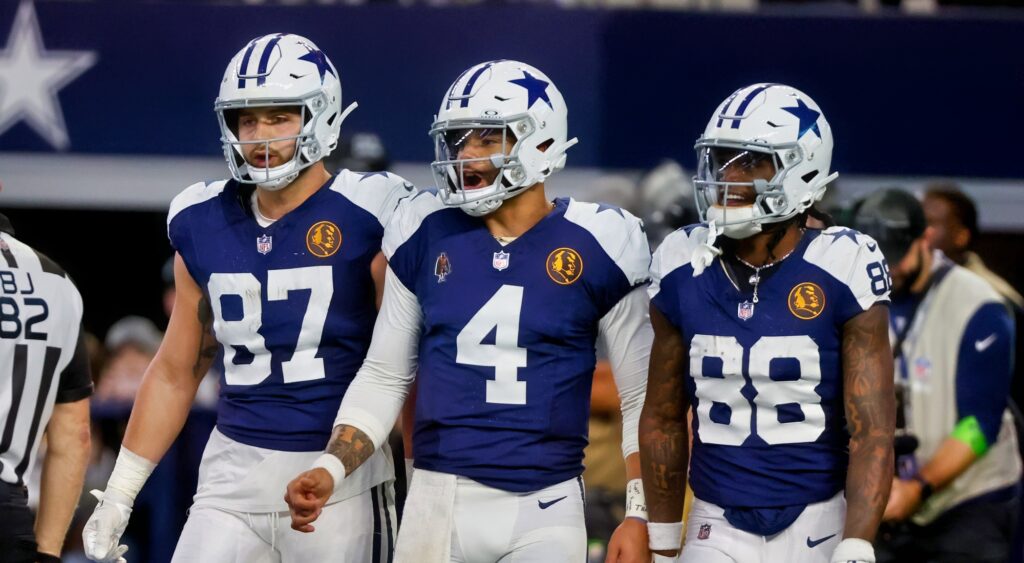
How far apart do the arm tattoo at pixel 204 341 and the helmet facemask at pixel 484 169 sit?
0.80 metres

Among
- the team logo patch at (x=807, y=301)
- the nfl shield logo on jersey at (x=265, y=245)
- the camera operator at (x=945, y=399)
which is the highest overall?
the nfl shield logo on jersey at (x=265, y=245)

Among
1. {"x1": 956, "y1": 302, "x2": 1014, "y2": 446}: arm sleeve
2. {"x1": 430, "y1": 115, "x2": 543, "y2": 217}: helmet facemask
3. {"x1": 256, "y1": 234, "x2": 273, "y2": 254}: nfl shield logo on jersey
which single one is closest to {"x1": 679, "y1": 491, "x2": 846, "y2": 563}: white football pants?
{"x1": 430, "y1": 115, "x2": 543, "y2": 217}: helmet facemask

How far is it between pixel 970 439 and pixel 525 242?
8.74ft

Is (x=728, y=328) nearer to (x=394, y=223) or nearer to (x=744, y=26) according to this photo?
(x=394, y=223)

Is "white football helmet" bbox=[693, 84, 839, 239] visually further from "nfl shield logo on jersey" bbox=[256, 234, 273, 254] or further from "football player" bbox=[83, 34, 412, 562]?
"nfl shield logo on jersey" bbox=[256, 234, 273, 254]

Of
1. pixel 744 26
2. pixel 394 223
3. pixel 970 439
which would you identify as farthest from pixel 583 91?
pixel 394 223

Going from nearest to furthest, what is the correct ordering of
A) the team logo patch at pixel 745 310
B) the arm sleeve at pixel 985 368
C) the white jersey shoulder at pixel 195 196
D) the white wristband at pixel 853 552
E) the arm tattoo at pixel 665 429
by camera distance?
the white wristband at pixel 853 552 < the team logo patch at pixel 745 310 < the arm tattoo at pixel 665 429 < the white jersey shoulder at pixel 195 196 < the arm sleeve at pixel 985 368

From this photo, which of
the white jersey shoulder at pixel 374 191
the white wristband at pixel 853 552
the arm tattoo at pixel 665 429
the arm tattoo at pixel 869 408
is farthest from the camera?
the white jersey shoulder at pixel 374 191

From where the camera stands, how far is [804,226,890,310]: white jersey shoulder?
4.09 m

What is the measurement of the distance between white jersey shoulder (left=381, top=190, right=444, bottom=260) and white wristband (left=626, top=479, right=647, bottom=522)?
83 centimetres

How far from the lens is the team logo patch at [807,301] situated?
4.12 m

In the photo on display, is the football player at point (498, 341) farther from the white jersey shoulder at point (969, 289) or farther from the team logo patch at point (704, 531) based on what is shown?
the white jersey shoulder at point (969, 289)

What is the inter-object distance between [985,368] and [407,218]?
2.77 metres

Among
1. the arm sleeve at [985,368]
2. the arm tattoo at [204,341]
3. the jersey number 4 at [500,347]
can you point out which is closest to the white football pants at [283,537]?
the arm tattoo at [204,341]
